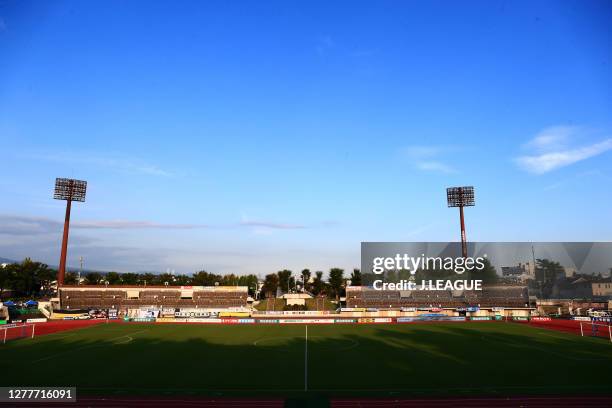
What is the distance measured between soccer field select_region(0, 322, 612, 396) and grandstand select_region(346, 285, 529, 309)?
39.8 meters

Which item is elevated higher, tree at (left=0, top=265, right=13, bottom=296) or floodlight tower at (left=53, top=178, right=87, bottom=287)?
floodlight tower at (left=53, top=178, right=87, bottom=287)

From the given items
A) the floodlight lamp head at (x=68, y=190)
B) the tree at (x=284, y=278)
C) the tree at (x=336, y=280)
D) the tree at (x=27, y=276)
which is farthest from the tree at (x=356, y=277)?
the tree at (x=27, y=276)

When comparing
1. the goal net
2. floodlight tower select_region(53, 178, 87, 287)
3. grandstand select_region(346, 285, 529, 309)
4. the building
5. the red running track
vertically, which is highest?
floodlight tower select_region(53, 178, 87, 287)

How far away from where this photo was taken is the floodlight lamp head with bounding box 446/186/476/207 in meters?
93.6

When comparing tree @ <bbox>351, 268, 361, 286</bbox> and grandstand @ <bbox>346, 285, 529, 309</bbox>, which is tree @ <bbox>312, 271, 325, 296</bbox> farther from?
grandstand @ <bbox>346, 285, 529, 309</bbox>

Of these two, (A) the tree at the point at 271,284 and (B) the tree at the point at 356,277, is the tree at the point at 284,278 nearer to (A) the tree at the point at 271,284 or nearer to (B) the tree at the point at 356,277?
(A) the tree at the point at 271,284

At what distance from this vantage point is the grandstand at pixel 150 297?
8431 centimetres

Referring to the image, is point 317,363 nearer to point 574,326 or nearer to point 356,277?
point 574,326

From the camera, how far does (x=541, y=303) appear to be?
90.4 m

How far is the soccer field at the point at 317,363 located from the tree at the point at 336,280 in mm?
75533

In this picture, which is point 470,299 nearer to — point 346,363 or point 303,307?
point 303,307

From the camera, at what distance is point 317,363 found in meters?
30.1
